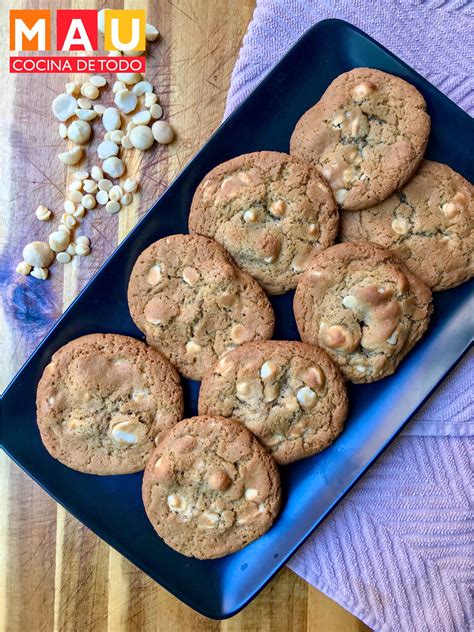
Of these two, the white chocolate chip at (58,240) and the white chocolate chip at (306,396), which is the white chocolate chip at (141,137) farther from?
the white chocolate chip at (306,396)

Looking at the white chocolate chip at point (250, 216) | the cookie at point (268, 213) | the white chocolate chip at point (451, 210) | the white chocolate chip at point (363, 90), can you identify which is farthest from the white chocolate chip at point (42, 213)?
the white chocolate chip at point (451, 210)

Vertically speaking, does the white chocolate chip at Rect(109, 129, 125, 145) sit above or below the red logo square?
below

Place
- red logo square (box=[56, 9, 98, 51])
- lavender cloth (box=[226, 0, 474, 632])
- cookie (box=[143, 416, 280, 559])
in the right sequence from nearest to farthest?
cookie (box=[143, 416, 280, 559]), lavender cloth (box=[226, 0, 474, 632]), red logo square (box=[56, 9, 98, 51])

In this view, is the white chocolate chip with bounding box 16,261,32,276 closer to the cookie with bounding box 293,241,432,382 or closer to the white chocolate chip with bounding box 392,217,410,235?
the cookie with bounding box 293,241,432,382

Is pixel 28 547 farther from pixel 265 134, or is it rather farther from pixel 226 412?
pixel 265 134

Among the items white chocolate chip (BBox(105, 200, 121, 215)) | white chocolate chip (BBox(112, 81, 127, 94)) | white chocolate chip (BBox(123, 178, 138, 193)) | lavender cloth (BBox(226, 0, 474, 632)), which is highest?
white chocolate chip (BBox(112, 81, 127, 94))

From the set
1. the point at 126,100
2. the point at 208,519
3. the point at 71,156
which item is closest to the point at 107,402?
the point at 208,519

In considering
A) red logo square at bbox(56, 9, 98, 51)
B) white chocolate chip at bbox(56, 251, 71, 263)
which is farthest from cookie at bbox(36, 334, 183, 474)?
red logo square at bbox(56, 9, 98, 51)
